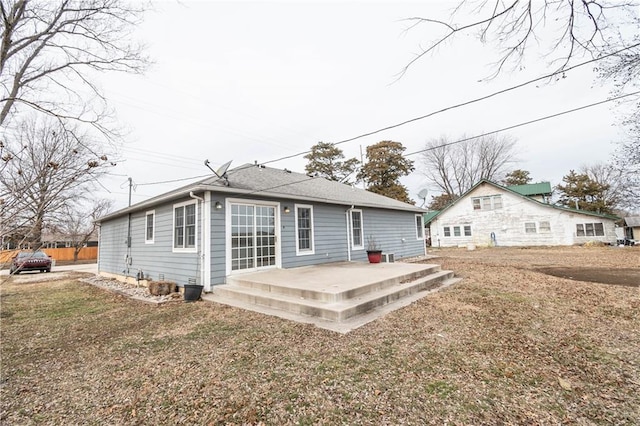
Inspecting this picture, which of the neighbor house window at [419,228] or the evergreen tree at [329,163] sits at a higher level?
the evergreen tree at [329,163]

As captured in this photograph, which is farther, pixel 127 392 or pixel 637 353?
pixel 637 353

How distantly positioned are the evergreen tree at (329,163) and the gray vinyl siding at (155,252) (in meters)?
18.3

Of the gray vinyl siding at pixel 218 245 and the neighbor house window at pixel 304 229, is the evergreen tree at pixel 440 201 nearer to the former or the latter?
the neighbor house window at pixel 304 229

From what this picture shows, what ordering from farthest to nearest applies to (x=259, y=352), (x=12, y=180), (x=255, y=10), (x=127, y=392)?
1. (x=255, y=10)
2. (x=259, y=352)
3. (x=127, y=392)
4. (x=12, y=180)

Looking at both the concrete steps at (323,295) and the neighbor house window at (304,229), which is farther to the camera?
the neighbor house window at (304,229)

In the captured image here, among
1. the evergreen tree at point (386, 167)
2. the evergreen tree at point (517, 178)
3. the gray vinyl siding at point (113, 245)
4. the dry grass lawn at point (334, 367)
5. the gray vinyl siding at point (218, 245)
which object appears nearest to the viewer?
the dry grass lawn at point (334, 367)

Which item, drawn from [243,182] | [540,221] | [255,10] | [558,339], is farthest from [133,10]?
[540,221]

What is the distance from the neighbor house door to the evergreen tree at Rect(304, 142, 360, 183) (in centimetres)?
1956

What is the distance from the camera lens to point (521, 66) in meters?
3.26

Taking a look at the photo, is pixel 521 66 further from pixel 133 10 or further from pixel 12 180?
pixel 133 10

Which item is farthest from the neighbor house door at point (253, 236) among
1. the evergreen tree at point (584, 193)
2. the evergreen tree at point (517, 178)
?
the evergreen tree at point (517, 178)

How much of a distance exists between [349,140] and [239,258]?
14.4 ft

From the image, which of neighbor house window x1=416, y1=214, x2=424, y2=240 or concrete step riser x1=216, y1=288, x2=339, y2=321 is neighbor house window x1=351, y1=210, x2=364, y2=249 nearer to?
concrete step riser x1=216, y1=288, x2=339, y2=321

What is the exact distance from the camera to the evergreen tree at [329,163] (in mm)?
27438
